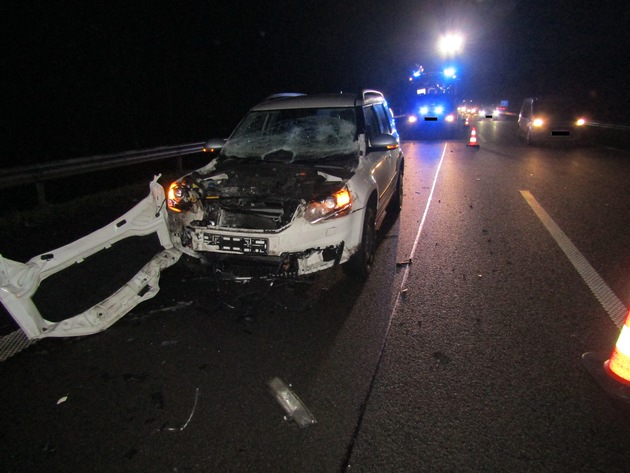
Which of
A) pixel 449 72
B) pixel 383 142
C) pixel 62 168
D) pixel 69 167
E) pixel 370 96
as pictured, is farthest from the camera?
pixel 449 72

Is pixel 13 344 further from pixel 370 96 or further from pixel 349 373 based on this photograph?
pixel 370 96

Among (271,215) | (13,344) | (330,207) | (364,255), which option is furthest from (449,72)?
(13,344)

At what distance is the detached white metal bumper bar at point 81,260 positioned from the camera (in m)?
3.01

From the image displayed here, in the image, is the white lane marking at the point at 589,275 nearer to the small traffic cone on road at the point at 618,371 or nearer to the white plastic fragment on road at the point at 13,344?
the small traffic cone on road at the point at 618,371

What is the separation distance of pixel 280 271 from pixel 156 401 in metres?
1.52

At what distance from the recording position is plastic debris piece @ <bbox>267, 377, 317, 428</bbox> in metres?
2.54

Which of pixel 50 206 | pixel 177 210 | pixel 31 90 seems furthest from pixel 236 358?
pixel 31 90

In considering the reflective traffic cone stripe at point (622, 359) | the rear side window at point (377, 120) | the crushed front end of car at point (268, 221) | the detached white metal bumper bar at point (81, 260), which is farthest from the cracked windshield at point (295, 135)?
the reflective traffic cone stripe at point (622, 359)

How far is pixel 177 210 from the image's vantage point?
4.11 m

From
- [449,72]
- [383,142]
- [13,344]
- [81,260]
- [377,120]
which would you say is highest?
[449,72]

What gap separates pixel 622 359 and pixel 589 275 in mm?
1987

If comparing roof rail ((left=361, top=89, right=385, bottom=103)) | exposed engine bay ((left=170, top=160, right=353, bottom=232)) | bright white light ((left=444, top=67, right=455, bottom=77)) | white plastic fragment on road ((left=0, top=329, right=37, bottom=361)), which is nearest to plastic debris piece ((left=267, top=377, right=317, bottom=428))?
exposed engine bay ((left=170, top=160, right=353, bottom=232))

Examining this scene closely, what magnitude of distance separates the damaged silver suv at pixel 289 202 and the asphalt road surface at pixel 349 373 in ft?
1.33

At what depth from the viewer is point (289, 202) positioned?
12.7 ft
